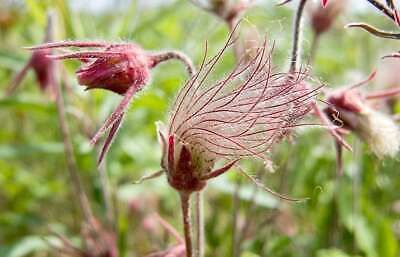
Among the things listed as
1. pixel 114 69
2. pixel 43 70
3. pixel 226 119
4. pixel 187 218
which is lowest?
pixel 187 218

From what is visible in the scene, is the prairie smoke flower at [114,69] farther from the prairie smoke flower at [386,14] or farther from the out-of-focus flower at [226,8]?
the out-of-focus flower at [226,8]

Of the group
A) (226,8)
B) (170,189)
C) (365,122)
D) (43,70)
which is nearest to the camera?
(365,122)

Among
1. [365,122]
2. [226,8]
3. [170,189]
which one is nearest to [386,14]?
[365,122]

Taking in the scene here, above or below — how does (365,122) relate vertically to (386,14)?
below

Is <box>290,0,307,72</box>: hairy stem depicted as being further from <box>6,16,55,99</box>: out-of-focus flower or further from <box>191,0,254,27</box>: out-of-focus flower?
<box>6,16,55,99</box>: out-of-focus flower

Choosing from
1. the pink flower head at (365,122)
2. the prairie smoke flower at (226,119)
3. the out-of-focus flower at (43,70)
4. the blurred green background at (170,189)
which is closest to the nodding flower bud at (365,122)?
the pink flower head at (365,122)

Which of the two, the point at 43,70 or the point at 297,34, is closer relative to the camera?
the point at 297,34

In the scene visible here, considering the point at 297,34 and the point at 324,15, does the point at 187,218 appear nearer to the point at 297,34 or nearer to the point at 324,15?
the point at 297,34

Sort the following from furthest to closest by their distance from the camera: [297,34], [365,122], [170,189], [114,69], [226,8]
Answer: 1. [170,189]
2. [226,8]
3. [365,122]
4. [297,34]
5. [114,69]
